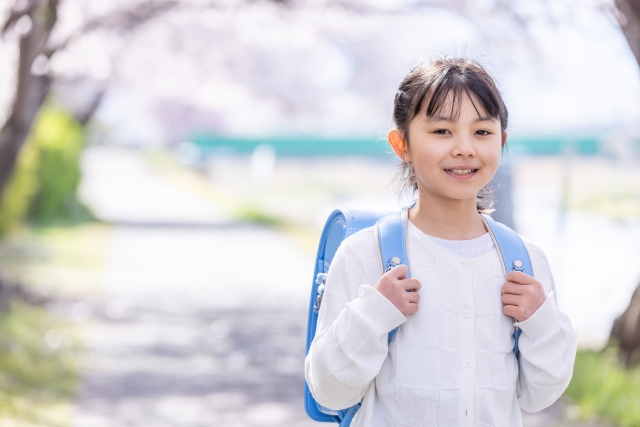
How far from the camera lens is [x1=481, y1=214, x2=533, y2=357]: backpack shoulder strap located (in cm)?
200

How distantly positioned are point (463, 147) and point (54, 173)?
48.3ft

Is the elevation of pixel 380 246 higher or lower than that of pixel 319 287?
higher

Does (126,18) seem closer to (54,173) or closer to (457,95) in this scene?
(457,95)

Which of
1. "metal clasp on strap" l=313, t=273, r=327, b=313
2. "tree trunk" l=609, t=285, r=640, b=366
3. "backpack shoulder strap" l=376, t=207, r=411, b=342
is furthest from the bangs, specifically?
"tree trunk" l=609, t=285, r=640, b=366

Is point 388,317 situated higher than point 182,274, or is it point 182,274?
point 388,317

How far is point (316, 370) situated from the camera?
1945mm

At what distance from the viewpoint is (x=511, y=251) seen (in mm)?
2025

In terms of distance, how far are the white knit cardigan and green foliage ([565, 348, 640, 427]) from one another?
3.11 meters

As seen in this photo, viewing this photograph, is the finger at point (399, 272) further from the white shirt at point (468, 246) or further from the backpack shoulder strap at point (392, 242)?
the white shirt at point (468, 246)

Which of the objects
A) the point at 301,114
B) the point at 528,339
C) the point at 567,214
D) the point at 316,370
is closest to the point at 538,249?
the point at 528,339

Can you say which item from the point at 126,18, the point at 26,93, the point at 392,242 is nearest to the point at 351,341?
the point at 392,242

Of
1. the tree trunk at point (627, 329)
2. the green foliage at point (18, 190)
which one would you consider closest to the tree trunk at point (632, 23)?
the tree trunk at point (627, 329)

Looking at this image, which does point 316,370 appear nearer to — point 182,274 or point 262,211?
point 182,274

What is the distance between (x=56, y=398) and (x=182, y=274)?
5.42 m
